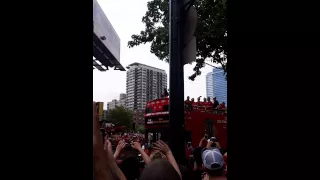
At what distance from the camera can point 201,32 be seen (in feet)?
41.8

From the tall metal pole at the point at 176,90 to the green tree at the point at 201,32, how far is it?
816cm

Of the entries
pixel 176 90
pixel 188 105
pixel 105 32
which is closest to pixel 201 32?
pixel 188 105

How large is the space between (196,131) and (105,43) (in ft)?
61.8

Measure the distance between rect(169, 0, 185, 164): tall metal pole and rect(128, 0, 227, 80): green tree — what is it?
8.16 meters

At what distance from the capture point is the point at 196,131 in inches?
558

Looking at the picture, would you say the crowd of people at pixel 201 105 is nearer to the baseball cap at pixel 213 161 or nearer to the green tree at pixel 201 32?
the green tree at pixel 201 32

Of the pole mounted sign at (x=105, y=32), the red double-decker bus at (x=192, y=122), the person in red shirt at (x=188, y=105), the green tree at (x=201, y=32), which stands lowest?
the red double-decker bus at (x=192, y=122)

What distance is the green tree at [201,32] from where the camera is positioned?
40.2 ft

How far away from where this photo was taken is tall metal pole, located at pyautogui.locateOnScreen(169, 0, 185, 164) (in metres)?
3.62

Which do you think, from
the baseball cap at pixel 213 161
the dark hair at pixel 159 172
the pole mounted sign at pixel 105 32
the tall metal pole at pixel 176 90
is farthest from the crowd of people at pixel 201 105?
the pole mounted sign at pixel 105 32

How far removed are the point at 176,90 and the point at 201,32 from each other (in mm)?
9541

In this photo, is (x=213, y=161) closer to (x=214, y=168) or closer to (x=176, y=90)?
(x=214, y=168)

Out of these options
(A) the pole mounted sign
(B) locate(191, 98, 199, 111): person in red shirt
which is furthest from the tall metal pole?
(A) the pole mounted sign
